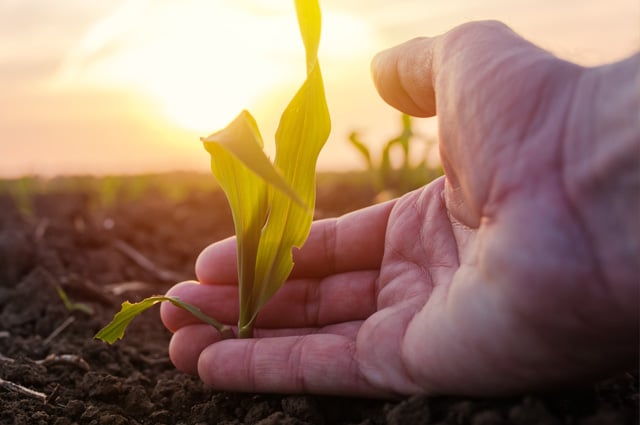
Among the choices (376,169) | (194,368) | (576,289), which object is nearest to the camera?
(576,289)

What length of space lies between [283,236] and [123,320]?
0.53 meters

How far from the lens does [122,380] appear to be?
2.10 m

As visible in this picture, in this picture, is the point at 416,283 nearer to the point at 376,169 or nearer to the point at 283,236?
the point at 283,236

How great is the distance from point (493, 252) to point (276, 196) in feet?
2.43

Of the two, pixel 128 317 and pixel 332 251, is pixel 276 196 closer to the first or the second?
pixel 332 251

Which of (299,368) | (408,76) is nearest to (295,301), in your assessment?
(299,368)

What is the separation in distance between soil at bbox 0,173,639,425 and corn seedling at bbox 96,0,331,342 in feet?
0.74

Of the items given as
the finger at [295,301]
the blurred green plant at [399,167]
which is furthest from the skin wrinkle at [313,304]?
the blurred green plant at [399,167]

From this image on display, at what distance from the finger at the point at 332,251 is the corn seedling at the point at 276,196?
0.24m

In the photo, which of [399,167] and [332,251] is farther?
[399,167]

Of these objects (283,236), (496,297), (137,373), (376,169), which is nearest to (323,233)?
(283,236)

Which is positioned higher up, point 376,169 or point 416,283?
point 416,283

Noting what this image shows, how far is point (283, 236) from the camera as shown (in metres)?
2.01

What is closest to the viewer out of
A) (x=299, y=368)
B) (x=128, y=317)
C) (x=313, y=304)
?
(x=299, y=368)
